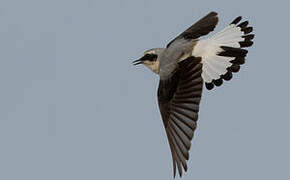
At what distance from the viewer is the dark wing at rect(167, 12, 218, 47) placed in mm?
12328

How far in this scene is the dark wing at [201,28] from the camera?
12328 mm

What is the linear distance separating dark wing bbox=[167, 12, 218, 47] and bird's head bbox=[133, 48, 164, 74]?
11.0 inches

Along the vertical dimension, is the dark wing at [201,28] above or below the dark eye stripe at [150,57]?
above

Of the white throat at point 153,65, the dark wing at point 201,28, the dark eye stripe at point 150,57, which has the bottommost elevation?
the white throat at point 153,65

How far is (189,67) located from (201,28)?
5.10ft

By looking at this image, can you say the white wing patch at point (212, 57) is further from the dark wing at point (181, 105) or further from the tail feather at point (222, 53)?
the dark wing at point (181, 105)

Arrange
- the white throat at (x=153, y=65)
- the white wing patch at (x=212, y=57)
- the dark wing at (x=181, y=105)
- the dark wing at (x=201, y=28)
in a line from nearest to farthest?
the dark wing at (x=181, y=105) < the white wing patch at (x=212, y=57) < the white throat at (x=153, y=65) < the dark wing at (x=201, y=28)

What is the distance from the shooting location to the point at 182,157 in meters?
10.8

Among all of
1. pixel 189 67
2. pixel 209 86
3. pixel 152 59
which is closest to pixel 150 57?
pixel 152 59

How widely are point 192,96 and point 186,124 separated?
0.41m

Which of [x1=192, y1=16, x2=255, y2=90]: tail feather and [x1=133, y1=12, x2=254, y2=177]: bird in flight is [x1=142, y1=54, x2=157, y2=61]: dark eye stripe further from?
[x1=192, y1=16, x2=255, y2=90]: tail feather

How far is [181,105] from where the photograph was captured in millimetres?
11109

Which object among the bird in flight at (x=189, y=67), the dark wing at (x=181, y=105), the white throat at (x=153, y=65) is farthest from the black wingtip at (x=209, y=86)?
the white throat at (x=153, y=65)

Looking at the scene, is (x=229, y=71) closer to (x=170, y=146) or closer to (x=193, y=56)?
(x=193, y=56)
